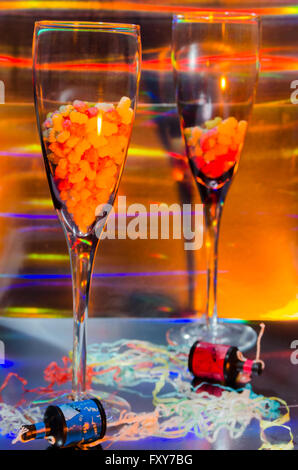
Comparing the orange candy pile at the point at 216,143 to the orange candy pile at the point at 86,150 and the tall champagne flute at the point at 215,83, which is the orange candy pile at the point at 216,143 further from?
the orange candy pile at the point at 86,150

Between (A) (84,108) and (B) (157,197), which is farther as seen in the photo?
(B) (157,197)

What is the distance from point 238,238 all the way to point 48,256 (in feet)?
1.10

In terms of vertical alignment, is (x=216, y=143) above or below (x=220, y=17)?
below

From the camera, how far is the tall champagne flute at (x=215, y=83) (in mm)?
1048

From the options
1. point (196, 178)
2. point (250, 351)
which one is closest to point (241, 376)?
point (250, 351)

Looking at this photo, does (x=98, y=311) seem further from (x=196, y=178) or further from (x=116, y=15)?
(x=116, y=15)

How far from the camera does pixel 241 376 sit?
97 cm

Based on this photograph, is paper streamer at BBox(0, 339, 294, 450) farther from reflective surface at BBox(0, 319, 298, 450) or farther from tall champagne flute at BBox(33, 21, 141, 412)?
tall champagne flute at BBox(33, 21, 141, 412)

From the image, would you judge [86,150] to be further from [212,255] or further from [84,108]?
[212,255]

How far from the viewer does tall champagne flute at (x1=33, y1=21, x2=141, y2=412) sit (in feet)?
2.55

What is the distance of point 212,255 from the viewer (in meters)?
1.16

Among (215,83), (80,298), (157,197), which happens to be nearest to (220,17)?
(215,83)

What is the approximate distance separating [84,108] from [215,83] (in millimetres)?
330

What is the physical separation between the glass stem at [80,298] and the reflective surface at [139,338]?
8cm
